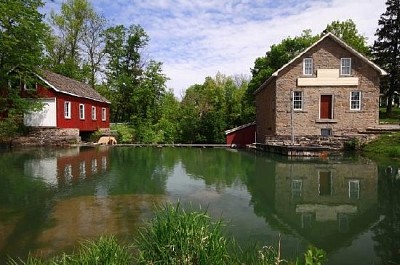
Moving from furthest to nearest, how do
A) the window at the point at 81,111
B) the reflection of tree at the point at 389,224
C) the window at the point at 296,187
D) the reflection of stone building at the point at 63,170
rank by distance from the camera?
1. the window at the point at 81,111
2. the reflection of stone building at the point at 63,170
3. the window at the point at 296,187
4. the reflection of tree at the point at 389,224

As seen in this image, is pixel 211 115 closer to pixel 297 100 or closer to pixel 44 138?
pixel 297 100

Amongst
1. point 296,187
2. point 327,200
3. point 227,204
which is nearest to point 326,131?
point 296,187

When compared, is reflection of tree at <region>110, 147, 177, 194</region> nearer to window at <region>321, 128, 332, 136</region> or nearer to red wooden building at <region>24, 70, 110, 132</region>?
window at <region>321, 128, 332, 136</region>

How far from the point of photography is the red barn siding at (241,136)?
35219 mm

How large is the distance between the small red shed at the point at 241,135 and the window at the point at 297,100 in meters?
8.72

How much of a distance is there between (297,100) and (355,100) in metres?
4.50

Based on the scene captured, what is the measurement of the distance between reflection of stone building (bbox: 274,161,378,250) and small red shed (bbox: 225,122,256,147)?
59.3ft

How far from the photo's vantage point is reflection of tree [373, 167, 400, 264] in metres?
6.21

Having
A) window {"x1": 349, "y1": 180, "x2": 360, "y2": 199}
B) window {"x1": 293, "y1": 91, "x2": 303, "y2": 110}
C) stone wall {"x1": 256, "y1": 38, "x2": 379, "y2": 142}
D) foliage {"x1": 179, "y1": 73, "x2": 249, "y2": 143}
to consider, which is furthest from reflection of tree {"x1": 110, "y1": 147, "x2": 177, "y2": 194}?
foliage {"x1": 179, "y1": 73, "x2": 249, "y2": 143}

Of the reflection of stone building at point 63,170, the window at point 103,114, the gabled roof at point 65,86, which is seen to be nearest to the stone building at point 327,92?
the reflection of stone building at point 63,170

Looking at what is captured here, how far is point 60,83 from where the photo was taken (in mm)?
33281

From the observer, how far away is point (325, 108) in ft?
90.5

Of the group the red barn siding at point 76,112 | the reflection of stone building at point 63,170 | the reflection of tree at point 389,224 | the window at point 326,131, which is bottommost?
the reflection of tree at point 389,224

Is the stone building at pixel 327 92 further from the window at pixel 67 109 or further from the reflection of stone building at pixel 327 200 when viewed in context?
the window at pixel 67 109
